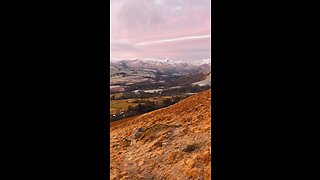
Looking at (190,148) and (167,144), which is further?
(167,144)

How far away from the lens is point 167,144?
14.1ft

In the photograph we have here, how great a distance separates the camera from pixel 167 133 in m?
4.41

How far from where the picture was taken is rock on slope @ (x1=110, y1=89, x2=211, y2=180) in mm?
3963

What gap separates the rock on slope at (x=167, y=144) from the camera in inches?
156
